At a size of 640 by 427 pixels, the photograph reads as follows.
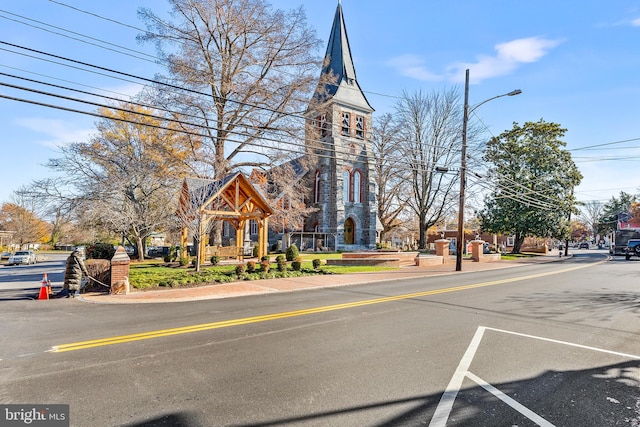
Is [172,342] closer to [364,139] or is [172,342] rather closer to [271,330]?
[271,330]

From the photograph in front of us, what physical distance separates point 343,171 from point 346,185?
1585 mm

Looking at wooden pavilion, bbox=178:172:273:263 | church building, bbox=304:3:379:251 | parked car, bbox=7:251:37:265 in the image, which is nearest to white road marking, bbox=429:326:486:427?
wooden pavilion, bbox=178:172:273:263

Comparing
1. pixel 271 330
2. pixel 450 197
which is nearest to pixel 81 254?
pixel 271 330

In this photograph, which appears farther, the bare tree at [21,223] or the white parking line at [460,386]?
the bare tree at [21,223]

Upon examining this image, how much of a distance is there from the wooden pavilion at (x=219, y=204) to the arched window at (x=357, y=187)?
15.4 metres

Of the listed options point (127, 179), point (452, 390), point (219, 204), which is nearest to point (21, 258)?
point (127, 179)

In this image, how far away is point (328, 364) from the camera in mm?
4910

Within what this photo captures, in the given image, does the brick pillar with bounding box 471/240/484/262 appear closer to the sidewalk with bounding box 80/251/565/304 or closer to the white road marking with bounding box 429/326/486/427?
the sidewalk with bounding box 80/251/565/304

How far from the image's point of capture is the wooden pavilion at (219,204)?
17.2 meters

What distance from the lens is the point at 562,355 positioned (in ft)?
17.6

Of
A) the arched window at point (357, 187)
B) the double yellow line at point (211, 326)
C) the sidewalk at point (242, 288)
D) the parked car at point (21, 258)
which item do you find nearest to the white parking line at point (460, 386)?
the double yellow line at point (211, 326)

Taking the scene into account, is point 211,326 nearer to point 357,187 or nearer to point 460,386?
point 460,386

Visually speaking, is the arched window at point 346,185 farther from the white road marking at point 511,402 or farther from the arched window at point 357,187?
the white road marking at point 511,402

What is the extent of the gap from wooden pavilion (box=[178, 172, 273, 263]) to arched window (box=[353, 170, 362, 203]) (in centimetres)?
1539
